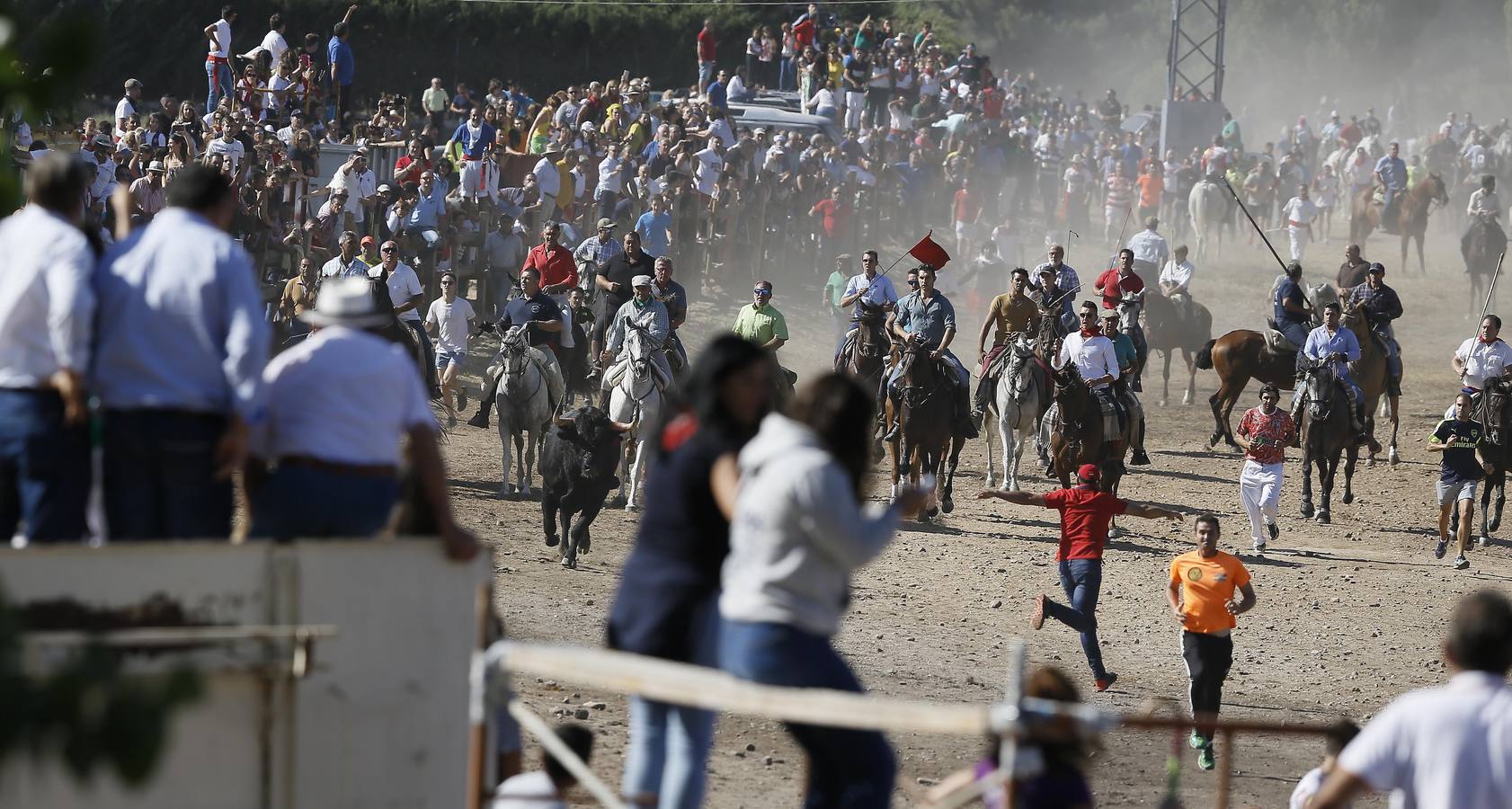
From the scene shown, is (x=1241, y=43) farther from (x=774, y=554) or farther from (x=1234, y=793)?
(x=774, y=554)

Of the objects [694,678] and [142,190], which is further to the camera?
[142,190]

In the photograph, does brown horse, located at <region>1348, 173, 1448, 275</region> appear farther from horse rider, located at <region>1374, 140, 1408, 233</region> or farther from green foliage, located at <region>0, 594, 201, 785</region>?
green foliage, located at <region>0, 594, 201, 785</region>

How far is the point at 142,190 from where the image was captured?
21.6 metres

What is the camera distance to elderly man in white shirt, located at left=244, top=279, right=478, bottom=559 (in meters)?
5.90

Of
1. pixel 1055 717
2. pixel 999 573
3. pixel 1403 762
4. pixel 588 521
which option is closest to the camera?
pixel 1055 717

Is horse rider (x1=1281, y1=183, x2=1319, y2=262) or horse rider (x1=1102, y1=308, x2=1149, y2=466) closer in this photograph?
horse rider (x1=1102, y1=308, x2=1149, y2=466)

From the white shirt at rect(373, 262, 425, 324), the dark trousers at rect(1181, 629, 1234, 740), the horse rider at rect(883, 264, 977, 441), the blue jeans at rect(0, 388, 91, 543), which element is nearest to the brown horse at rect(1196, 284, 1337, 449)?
the horse rider at rect(883, 264, 977, 441)

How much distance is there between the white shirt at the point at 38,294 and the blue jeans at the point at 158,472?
240mm

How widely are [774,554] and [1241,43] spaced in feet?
257

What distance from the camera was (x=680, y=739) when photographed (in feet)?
19.2

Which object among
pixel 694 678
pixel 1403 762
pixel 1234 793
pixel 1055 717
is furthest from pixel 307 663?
pixel 1234 793

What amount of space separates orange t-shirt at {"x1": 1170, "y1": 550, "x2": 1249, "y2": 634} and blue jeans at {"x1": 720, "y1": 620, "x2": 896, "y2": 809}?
7.95 metres

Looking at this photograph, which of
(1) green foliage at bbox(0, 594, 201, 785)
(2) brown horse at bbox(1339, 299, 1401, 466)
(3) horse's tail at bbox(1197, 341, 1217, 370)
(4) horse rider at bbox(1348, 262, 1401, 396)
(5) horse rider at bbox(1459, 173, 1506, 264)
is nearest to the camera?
(1) green foliage at bbox(0, 594, 201, 785)

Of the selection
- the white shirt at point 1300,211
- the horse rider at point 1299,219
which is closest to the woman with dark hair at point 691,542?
the horse rider at point 1299,219
